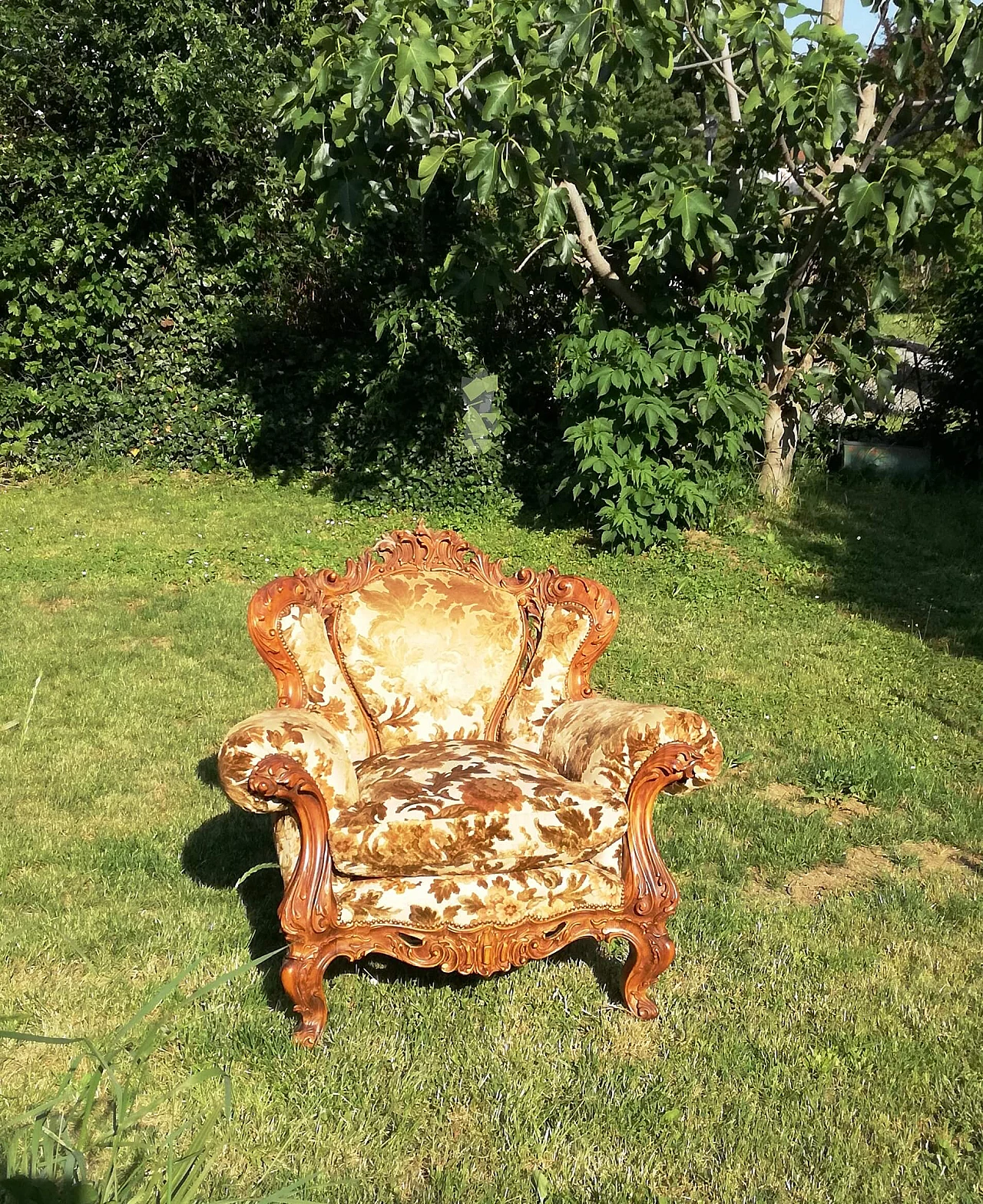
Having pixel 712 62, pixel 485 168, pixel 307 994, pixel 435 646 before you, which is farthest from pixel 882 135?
pixel 307 994

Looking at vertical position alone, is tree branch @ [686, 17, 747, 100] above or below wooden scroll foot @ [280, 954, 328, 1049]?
above

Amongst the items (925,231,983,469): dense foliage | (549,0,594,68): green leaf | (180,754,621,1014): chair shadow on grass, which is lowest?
(180,754,621,1014): chair shadow on grass

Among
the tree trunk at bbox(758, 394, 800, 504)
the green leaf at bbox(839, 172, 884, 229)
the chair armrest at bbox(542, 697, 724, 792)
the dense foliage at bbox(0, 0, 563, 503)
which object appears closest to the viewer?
the chair armrest at bbox(542, 697, 724, 792)

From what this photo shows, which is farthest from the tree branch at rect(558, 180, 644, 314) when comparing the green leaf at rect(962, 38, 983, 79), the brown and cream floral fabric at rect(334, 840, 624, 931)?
the brown and cream floral fabric at rect(334, 840, 624, 931)

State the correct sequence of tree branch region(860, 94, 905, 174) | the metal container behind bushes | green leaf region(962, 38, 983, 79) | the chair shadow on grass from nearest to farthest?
the chair shadow on grass
green leaf region(962, 38, 983, 79)
tree branch region(860, 94, 905, 174)
the metal container behind bushes

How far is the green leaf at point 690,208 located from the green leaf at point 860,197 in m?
0.78

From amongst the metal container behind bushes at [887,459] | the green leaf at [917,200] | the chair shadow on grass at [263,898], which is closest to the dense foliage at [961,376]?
the metal container behind bushes at [887,459]

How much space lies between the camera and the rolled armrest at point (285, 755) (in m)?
2.52

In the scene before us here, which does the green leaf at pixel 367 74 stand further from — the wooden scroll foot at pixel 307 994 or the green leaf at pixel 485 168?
the wooden scroll foot at pixel 307 994

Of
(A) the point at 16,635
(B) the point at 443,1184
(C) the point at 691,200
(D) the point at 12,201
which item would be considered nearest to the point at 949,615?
(C) the point at 691,200

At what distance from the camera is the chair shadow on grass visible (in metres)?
2.94

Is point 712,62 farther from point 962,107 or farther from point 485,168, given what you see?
point 485,168

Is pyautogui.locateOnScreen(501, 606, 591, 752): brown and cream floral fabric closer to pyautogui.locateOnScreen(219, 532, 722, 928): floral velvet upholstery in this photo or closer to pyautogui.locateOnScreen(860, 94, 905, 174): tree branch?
pyautogui.locateOnScreen(219, 532, 722, 928): floral velvet upholstery

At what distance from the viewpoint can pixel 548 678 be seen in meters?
3.26
